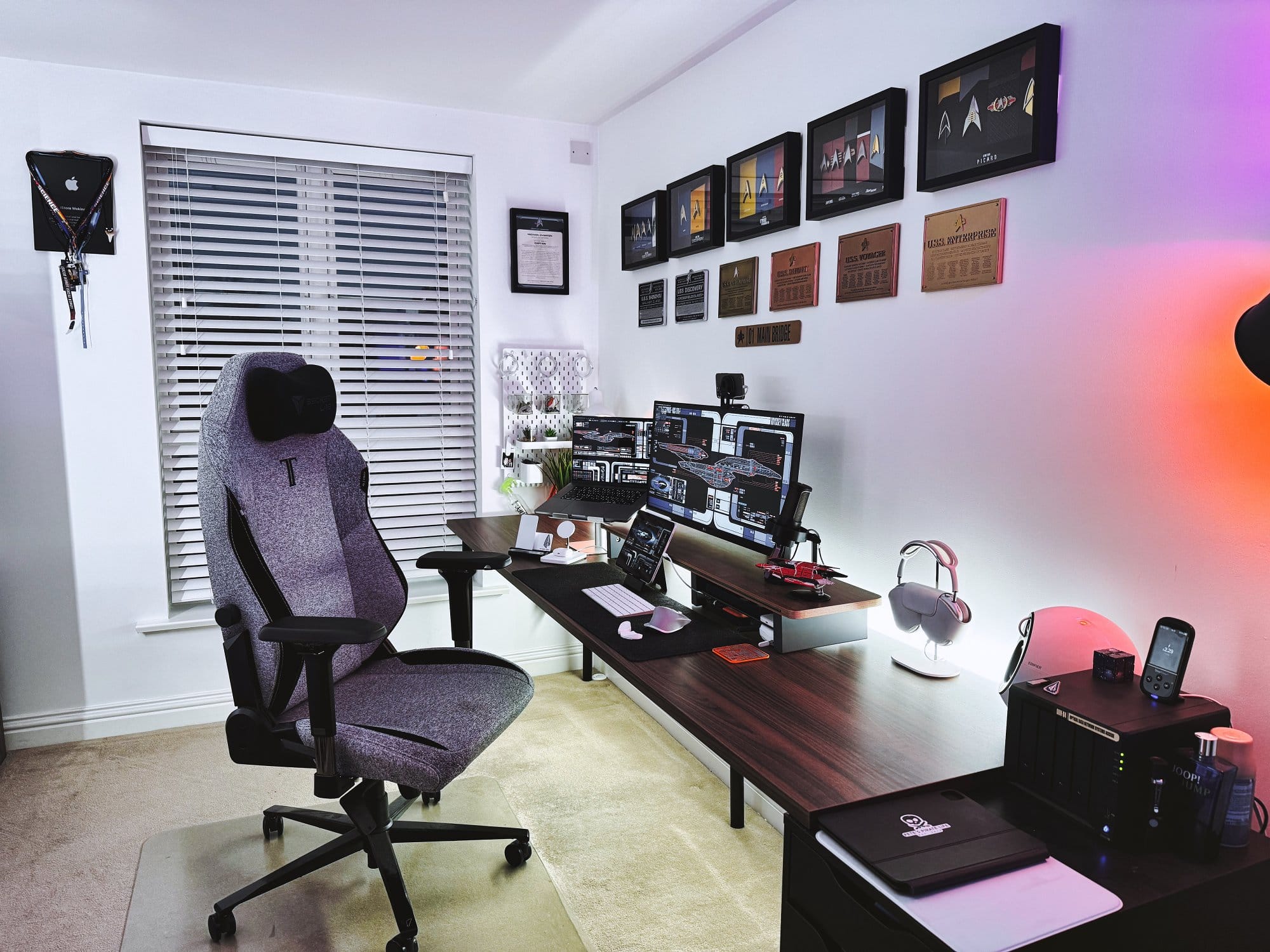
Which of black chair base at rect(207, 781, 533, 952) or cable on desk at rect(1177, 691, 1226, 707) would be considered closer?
cable on desk at rect(1177, 691, 1226, 707)

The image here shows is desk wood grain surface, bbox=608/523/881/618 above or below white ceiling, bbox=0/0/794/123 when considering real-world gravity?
below

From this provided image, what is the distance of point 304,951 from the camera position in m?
1.94

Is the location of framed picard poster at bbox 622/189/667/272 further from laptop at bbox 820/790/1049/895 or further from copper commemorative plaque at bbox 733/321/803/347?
laptop at bbox 820/790/1049/895

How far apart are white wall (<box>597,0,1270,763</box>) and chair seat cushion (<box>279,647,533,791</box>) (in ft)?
3.24

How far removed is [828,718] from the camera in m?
1.51

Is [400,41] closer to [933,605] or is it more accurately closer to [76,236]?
[76,236]

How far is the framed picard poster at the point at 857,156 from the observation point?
1935mm

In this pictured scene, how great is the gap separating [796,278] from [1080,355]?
3.06ft

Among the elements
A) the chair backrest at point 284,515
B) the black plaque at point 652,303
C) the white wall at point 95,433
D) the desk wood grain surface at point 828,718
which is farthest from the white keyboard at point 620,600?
the white wall at point 95,433

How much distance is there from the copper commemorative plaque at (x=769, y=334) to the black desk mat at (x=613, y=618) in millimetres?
819

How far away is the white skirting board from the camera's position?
3.03 meters

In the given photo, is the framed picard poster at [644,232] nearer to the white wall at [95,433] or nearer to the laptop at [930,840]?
the white wall at [95,433]

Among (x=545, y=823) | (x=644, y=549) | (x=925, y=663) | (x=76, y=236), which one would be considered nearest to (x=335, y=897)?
(x=545, y=823)

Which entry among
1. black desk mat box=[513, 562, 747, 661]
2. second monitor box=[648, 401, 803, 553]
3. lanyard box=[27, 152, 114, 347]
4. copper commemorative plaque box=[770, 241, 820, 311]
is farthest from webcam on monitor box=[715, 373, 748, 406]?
lanyard box=[27, 152, 114, 347]
